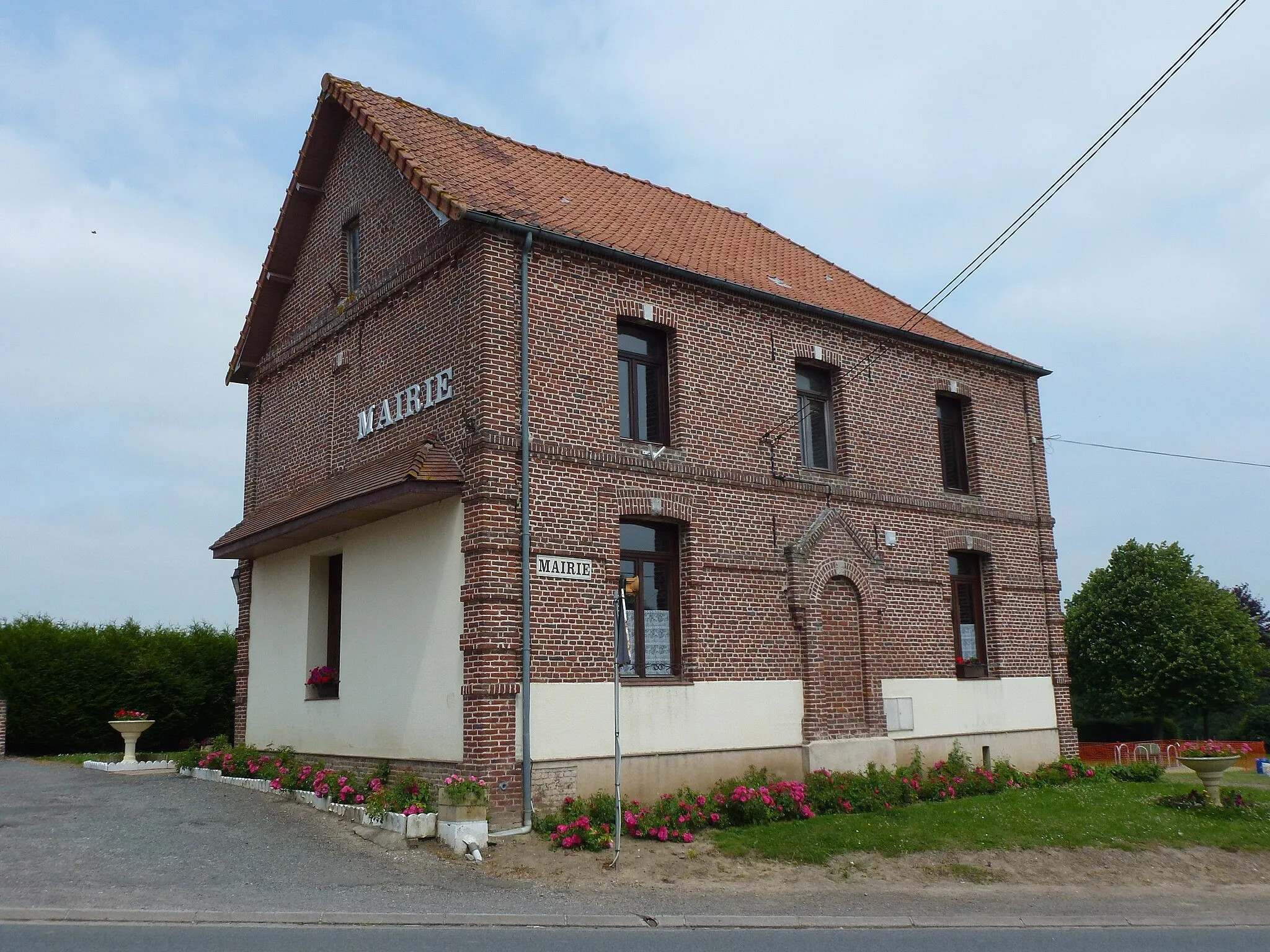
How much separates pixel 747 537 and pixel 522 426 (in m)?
3.61

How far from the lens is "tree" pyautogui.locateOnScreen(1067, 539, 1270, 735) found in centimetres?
2950

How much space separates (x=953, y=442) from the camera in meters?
18.0

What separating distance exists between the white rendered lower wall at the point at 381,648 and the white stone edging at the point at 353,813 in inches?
26.7

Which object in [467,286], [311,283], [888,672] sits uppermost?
[311,283]

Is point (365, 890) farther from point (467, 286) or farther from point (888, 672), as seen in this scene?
point (888, 672)

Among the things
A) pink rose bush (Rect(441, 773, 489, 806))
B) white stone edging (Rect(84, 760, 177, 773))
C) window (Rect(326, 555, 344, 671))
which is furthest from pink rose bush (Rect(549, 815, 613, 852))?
white stone edging (Rect(84, 760, 177, 773))

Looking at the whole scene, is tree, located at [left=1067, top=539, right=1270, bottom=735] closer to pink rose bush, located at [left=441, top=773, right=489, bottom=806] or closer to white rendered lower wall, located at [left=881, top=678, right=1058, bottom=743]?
white rendered lower wall, located at [left=881, top=678, right=1058, bottom=743]

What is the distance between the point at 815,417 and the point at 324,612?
24.4ft

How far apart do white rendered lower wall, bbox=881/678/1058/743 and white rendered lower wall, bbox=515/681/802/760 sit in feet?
7.47

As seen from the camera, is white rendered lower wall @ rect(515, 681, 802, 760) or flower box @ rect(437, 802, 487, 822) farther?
white rendered lower wall @ rect(515, 681, 802, 760)

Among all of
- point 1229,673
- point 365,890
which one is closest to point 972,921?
point 365,890

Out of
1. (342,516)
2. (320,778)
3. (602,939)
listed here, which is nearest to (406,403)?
(342,516)

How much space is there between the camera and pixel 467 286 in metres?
12.4

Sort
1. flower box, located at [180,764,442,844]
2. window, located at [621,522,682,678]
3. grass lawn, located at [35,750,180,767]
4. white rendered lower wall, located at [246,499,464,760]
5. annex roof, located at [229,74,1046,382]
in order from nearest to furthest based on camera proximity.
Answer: flower box, located at [180,764,442,844] < white rendered lower wall, located at [246,499,464,760] < window, located at [621,522,682,678] < annex roof, located at [229,74,1046,382] < grass lawn, located at [35,750,180,767]
